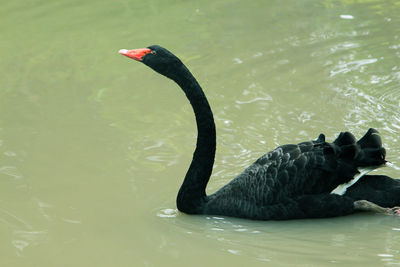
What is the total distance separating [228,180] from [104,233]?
4.40 ft

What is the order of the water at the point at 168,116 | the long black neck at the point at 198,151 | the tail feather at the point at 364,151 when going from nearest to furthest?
the water at the point at 168,116 < the tail feather at the point at 364,151 < the long black neck at the point at 198,151

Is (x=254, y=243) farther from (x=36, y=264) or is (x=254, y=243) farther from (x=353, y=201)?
(x=36, y=264)

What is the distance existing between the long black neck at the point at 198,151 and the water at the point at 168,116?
0.13 m

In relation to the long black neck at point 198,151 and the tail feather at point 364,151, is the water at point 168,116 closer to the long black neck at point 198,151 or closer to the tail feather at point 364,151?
the long black neck at point 198,151

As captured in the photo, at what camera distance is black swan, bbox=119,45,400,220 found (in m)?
4.87

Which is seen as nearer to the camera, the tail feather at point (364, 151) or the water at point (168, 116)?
the water at point (168, 116)

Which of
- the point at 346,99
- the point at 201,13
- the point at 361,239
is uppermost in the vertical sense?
the point at 201,13

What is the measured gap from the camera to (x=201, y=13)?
10.2 metres

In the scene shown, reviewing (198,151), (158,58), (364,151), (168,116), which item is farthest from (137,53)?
(168,116)

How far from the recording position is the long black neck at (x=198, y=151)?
16.6ft

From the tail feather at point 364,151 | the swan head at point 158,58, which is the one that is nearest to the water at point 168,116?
the tail feather at point 364,151

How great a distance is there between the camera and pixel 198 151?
5.21 metres

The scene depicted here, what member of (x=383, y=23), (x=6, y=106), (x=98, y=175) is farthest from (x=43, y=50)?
(x=383, y=23)

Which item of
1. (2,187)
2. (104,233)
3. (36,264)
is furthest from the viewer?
(2,187)
